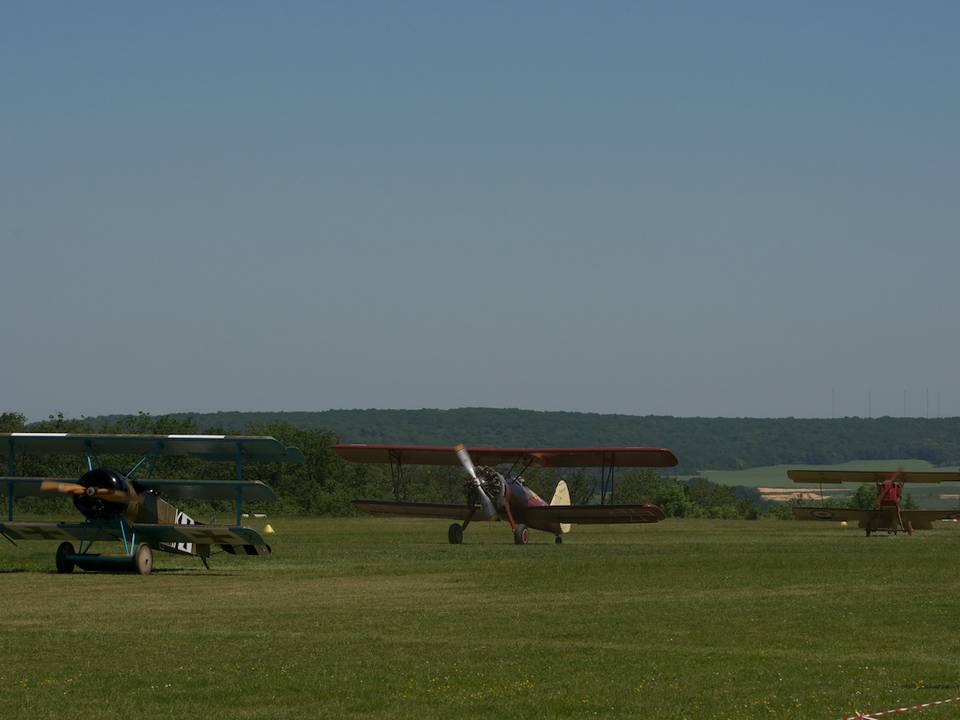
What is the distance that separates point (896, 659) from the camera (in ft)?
49.3

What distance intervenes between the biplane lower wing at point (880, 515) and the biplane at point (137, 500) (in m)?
28.6

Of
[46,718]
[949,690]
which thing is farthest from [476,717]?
[949,690]

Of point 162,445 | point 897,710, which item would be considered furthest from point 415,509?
point 897,710

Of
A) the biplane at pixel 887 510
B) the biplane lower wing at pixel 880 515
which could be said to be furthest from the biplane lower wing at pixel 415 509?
the biplane lower wing at pixel 880 515

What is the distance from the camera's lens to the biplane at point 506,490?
1623 inches

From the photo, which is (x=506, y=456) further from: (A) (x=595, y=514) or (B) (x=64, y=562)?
(B) (x=64, y=562)

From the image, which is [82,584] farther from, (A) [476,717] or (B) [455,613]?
(A) [476,717]

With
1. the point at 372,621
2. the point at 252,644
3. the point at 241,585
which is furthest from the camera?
the point at 241,585

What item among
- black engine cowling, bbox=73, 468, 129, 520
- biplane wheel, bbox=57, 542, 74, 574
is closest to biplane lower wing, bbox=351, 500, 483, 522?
biplane wheel, bbox=57, 542, 74, 574

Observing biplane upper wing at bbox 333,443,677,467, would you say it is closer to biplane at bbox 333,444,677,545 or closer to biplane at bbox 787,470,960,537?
biplane at bbox 333,444,677,545

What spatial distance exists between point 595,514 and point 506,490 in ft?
8.78

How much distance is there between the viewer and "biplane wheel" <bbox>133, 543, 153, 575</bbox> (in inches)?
1077

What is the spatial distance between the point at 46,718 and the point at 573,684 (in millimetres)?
4592

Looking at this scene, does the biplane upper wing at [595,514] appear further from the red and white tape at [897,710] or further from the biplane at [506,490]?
the red and white tape at [897,710]
